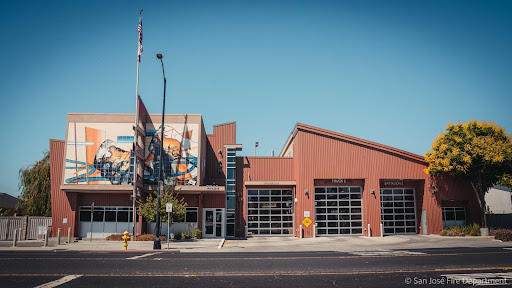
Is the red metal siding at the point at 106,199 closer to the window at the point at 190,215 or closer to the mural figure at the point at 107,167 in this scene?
the mural figure at the point at 107,167

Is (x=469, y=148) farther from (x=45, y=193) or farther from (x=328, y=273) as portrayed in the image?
(x=45, y=193)

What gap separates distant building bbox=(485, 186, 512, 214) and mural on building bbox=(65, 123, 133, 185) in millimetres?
39550

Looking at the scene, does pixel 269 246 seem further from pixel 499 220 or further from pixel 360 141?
pixel 499 220

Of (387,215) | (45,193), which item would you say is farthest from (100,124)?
(387,215)

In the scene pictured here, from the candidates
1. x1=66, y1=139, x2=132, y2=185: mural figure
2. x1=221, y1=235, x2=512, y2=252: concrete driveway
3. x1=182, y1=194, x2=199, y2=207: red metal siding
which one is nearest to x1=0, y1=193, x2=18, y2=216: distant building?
x1=66, y1=139, x2=132, y2=185: mural figure

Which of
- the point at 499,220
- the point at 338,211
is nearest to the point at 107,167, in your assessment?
the point at 338,211

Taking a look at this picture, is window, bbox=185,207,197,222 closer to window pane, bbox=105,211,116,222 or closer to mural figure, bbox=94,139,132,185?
mural figure, bbox=94,139,132,185

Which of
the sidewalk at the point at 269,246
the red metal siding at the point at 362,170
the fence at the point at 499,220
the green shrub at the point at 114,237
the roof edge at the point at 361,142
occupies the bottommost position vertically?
the green shrub at the point at 114,237

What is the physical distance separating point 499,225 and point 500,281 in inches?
1226

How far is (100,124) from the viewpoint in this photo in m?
31.5

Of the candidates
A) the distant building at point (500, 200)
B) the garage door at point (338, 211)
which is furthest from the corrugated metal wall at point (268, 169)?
the distant building at point (500, 200)

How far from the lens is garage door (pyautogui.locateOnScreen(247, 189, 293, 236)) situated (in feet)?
110

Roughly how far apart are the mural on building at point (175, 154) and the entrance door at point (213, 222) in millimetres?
3267

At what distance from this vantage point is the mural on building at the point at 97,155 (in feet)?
101
